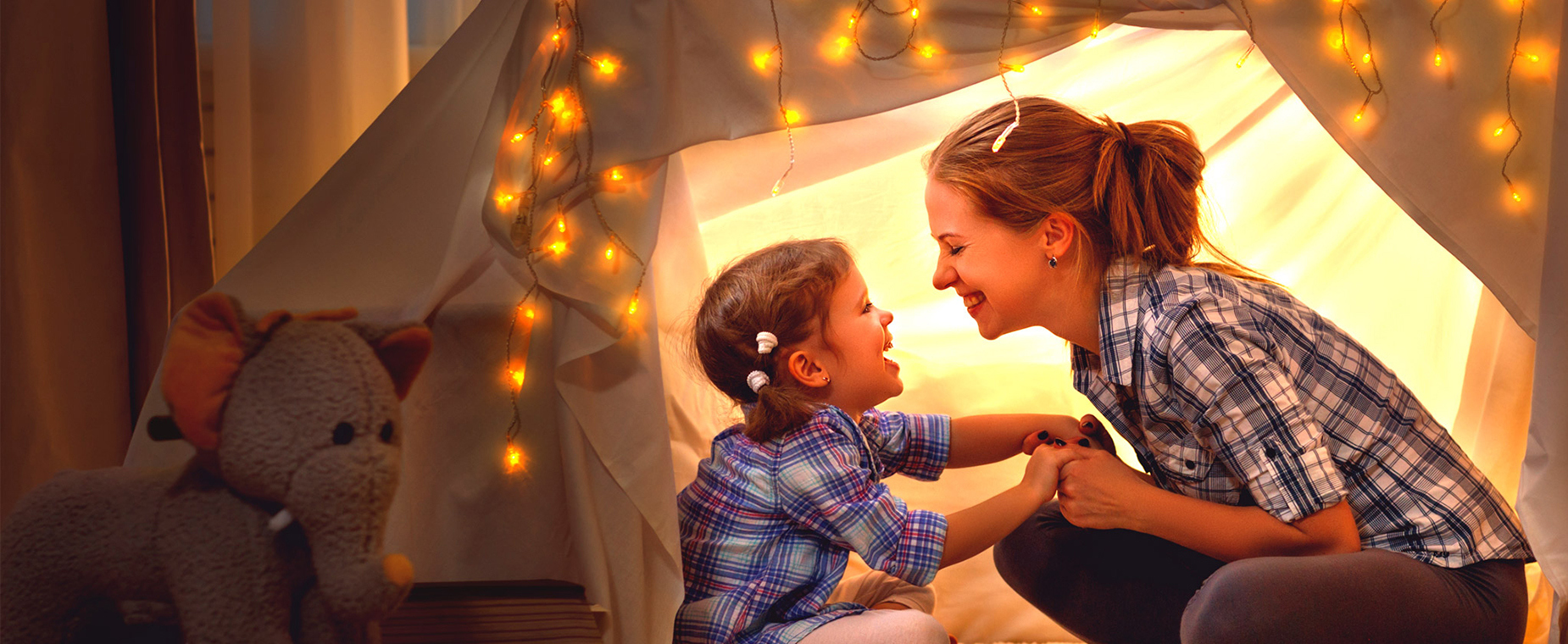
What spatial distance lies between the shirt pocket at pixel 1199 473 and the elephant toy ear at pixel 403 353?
88cm

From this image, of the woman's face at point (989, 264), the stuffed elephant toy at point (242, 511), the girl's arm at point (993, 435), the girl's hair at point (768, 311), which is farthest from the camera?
the girl's arm at point (993, 435)

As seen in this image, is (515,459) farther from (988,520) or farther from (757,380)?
(988,520)

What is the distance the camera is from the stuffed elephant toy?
954mm

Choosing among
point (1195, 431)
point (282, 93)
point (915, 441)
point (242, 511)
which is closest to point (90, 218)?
point (282, 93)

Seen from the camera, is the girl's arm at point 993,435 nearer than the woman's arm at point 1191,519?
No

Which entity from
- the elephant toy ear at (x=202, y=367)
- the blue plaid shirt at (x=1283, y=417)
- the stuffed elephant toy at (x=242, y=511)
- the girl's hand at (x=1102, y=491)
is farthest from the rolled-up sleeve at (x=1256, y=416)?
the elephant toy ear at (x=202, y=367)

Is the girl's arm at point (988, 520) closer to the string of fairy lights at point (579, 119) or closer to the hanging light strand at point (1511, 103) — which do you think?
the string of fairy lights at point (579, 119)

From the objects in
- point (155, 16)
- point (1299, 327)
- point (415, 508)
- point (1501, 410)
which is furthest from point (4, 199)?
point (1501, 410)

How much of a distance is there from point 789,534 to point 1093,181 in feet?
1.89

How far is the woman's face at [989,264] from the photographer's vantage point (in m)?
1.40

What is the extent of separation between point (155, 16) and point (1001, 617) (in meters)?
1.70

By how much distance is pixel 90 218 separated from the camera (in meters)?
1.70

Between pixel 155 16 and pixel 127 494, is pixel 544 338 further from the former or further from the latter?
pixel 155 16

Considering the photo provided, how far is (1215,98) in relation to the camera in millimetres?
1849
